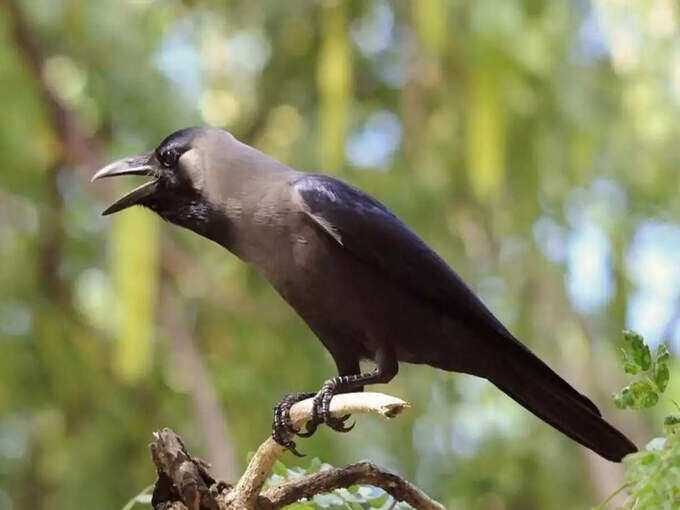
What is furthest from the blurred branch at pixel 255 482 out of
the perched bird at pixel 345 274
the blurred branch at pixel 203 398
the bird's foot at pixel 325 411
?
the blurred branch at pixel 203 398

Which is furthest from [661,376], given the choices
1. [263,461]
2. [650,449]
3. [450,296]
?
[450,296]

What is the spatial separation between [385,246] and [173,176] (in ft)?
1.68

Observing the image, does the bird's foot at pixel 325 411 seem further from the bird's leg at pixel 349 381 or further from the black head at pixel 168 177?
the black head at pixel 168 177

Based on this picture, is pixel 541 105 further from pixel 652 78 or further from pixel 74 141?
pixel 74 141

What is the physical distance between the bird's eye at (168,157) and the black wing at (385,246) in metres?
0.30

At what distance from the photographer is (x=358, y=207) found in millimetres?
2861

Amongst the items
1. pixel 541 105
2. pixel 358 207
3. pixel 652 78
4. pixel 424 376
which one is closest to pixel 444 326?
pixel 358 207

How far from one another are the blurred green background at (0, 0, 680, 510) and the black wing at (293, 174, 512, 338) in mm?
2609

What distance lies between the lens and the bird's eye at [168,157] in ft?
9.49

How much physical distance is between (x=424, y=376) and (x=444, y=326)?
12.7 feet

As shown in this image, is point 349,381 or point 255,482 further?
point 349,381

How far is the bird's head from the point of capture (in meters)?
2.84

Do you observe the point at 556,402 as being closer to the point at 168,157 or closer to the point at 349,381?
the point at 349,381

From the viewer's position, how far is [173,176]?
2881mm
